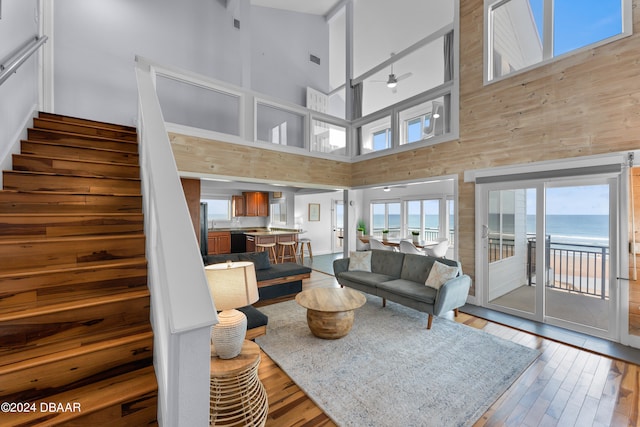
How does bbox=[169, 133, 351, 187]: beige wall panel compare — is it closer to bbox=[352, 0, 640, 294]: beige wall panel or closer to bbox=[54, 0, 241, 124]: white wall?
bbox=[54, 0, 241, 124]: white wall

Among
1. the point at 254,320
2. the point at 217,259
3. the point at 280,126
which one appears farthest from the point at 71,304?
the point at 280,126

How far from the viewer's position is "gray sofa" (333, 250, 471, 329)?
3.28m

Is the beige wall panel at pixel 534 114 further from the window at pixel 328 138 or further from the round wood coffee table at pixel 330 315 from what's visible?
the round wood coffee table at pixel 330 315

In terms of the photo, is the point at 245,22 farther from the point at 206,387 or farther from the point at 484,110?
the point at 206,387

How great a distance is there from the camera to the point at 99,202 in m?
2.07

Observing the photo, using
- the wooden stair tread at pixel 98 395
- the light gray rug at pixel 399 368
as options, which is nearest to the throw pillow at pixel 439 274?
the light gray rug at pixel 399 368

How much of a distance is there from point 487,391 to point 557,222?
2.54 m

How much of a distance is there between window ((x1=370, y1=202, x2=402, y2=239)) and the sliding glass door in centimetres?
479

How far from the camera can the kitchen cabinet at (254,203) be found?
28.0ft

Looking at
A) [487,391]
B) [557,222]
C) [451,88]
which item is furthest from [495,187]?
[487,391]

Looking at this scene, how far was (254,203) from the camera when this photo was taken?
859 cm

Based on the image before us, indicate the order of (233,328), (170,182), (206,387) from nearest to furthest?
(206,387) → (170,182) → (233,328)

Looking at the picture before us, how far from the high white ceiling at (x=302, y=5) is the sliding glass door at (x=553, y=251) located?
582cm

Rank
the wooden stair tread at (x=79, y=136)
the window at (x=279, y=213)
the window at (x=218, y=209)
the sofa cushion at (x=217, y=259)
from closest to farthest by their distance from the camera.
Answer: the wooden stair tread at (x=79, y=136) → the sofa cushion at (x=217, y=259) → the window at (x=218, y=209) → the window at (x=279, y=213)
